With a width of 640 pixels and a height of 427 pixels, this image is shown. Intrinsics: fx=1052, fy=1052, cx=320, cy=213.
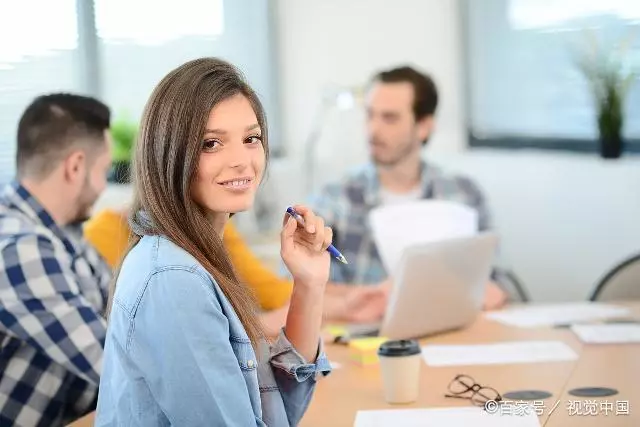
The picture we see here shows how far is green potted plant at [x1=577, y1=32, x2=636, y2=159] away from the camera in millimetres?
4168

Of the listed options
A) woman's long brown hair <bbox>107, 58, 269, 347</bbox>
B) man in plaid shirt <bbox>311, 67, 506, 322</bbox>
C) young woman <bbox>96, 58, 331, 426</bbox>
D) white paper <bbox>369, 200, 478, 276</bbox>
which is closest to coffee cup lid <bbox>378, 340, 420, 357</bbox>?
young woman <bbox>96, 58, 331, 426</bbox>

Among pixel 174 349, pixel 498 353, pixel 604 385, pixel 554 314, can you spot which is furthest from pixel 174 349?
pixel 554 314

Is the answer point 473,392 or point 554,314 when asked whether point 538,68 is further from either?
point 473,392

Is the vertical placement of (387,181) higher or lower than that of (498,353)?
higher

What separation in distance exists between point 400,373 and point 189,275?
0.74 m

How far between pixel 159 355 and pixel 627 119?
3058 millimetres

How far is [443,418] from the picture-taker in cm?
212

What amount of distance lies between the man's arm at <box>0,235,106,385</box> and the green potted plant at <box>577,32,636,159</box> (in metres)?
2.45

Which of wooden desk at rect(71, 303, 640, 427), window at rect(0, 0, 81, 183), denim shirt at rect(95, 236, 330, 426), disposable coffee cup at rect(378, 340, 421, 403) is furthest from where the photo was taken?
window at rect(0, 0, 81, 183)

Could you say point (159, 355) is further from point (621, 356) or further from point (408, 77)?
point (408, 77)

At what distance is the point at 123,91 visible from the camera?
5000 millimetres

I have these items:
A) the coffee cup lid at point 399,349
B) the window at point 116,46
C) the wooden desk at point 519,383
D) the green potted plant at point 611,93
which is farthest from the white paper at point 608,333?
the window at point 116,46

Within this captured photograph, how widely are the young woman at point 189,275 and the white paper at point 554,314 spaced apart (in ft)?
4.38

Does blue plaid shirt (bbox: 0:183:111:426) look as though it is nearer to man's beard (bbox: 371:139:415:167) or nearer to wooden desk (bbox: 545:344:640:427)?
wooden desk (bbox: 545:344:640:427)
